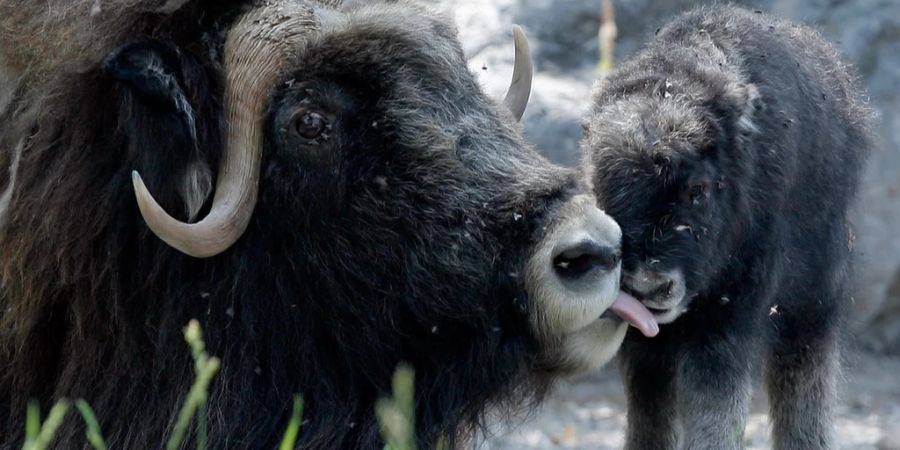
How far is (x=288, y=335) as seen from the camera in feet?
9.60

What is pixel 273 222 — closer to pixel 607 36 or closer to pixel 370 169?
pixel 370 169

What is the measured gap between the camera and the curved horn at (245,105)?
2.79 m

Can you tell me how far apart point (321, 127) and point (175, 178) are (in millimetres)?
302

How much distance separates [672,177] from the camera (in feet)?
11.4

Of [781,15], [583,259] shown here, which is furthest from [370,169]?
[781,15]

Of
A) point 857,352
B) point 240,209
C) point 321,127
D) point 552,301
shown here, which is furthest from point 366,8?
point 857,352

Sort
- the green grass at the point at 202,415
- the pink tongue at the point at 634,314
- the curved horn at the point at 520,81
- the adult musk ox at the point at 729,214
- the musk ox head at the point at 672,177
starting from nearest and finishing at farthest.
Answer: the green grass at the point at 202,415 < the pink tongue at the point at 634,314 < the musk ox head at the point at 672,177 < the adult musk ox at the point at 729,214 < the curved horn at the point at 520,81

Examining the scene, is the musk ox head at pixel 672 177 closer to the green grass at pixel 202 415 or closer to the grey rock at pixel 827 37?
the green grass at pixel 202 415

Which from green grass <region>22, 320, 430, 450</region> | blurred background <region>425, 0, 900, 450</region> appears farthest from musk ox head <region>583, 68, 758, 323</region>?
blurred background <region>425, 0, 900, 450</region>

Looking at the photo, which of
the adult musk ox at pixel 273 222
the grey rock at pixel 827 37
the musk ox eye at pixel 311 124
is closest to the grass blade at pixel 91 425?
the adult musk ox at pixel 273 222

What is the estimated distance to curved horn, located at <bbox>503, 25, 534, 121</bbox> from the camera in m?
3.58

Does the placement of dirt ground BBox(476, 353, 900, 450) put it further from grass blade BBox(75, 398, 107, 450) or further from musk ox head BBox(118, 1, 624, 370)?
grass blade BBox(75, 398, 107, 450)

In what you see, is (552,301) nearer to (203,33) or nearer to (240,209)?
(240,209)

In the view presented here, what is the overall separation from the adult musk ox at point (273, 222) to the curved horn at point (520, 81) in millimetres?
591
